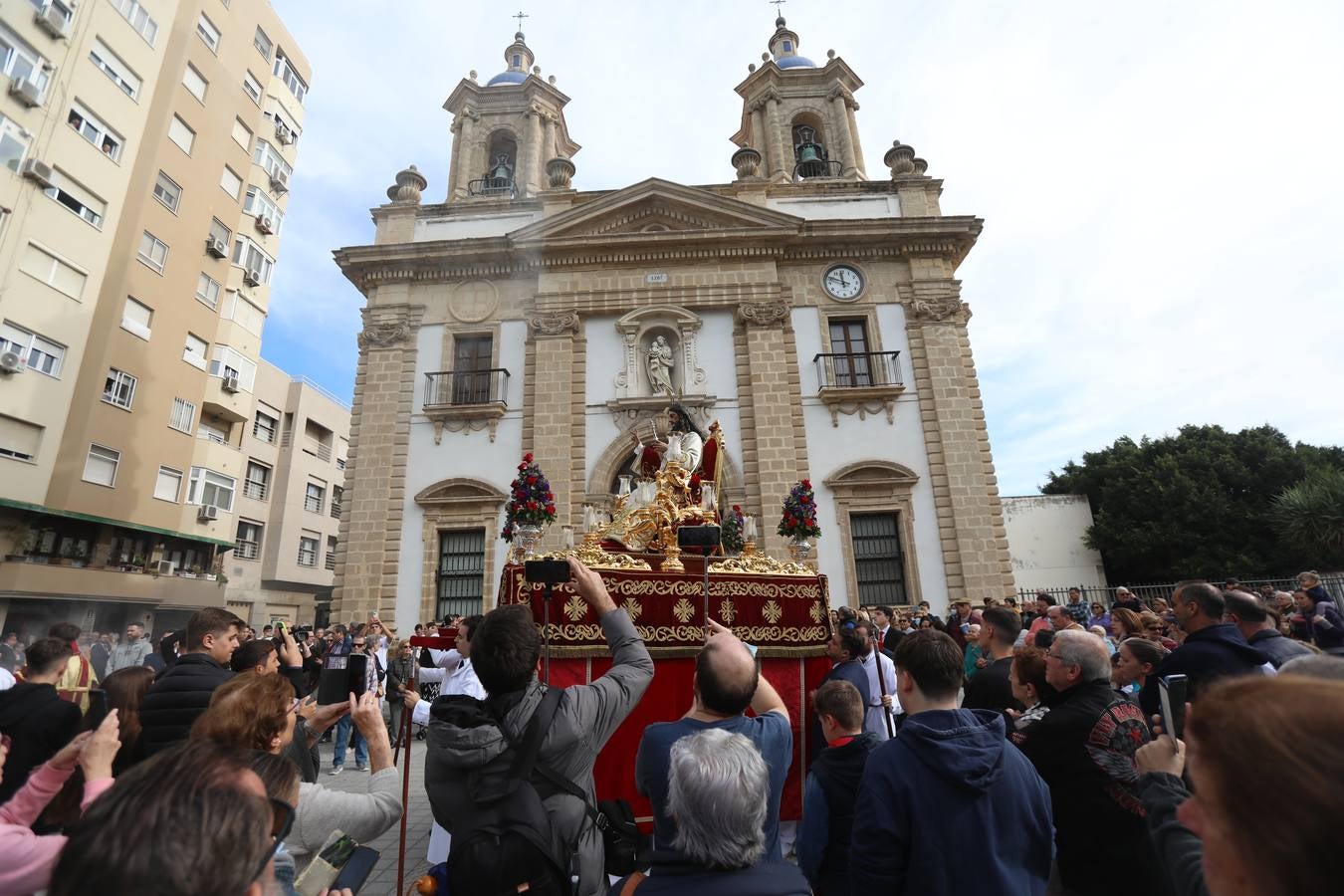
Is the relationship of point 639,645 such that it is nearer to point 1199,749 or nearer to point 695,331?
point 1199,749

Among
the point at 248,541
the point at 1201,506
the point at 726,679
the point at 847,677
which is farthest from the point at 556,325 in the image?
the point at 1201,506

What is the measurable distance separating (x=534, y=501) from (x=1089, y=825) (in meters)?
6.58

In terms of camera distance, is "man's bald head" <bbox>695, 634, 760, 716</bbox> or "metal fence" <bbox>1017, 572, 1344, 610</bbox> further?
"metal fence" <bbox>1017, 572, 1344, 610</bbox>

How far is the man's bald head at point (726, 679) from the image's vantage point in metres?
2.51

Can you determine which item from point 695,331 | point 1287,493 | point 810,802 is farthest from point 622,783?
point 1287,493

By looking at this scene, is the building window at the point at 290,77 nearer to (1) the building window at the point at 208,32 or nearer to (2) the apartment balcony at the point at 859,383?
(1) the building window at the point at 208,32

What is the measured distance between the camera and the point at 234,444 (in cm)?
2234

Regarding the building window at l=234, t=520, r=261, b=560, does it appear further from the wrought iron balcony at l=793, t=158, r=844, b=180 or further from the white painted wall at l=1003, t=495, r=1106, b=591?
the white painted wall at l=1003, t=495, r=1106, b=591

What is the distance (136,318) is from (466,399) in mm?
10919

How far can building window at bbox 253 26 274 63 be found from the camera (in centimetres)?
2356

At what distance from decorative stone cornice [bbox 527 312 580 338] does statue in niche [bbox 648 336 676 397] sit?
186 centimetres

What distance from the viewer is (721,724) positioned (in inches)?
97.2

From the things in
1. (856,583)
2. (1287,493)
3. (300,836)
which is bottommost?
(300,836)

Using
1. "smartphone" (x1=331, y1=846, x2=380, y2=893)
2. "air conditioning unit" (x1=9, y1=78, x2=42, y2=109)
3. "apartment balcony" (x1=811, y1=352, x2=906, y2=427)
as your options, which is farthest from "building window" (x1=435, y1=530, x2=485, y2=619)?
"air conditioning unit" (x1=9, y1=78, x2=42, y2=109)
